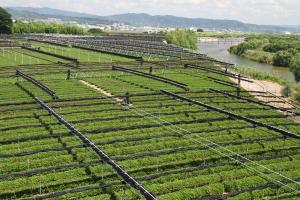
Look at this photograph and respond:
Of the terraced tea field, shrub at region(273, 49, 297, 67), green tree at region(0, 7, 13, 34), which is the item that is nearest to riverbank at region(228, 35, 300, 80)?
shrub at region(273, 49, 297, 67)

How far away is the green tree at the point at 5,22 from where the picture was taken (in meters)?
124

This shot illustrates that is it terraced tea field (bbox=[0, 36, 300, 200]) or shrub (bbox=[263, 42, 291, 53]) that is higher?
shrub (bbox=[263, 42, 291, 53])

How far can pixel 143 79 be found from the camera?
5431cm

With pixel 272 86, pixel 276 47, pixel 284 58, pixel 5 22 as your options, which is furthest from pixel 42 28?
pixel 272 86

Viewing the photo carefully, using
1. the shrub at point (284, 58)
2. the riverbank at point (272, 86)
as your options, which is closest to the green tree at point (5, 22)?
the shrub at point (284, 58)

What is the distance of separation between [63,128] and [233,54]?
112398 millimetres

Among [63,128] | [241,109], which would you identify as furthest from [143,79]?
[63,128]

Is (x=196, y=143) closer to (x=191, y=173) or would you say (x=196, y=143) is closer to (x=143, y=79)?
(x=191, y=173)

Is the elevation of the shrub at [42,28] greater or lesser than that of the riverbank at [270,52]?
greater

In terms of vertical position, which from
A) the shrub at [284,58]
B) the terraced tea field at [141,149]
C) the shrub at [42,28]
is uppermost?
the shrub at [42,28]

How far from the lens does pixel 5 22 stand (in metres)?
127

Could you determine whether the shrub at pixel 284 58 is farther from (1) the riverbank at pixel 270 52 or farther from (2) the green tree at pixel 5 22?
(2) the green tree at pixel 5 22

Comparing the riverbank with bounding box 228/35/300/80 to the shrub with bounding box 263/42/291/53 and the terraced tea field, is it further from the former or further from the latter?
the terraced tea field

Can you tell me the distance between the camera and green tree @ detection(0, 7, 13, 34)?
408ft
